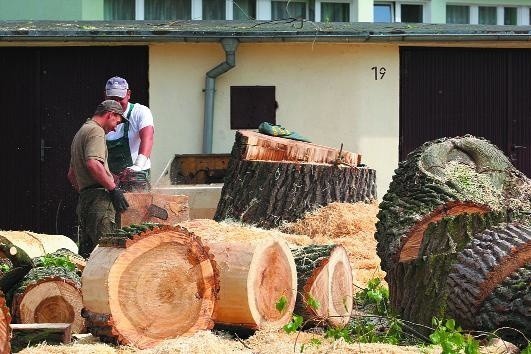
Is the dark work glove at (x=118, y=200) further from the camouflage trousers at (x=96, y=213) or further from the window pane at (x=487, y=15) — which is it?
the window pane at (x=487, y=15)

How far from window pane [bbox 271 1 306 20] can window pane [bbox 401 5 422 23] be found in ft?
9.79

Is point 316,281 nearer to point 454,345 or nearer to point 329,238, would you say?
point 454,345

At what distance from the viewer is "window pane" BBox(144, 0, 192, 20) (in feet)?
81.0

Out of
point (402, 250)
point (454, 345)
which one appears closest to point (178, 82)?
point (402, 250)

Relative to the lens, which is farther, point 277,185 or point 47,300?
point 277,185

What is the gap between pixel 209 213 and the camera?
13.1m

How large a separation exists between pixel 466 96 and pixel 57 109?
5967mm

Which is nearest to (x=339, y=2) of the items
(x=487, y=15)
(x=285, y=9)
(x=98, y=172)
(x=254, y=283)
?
(x=285, y=9)

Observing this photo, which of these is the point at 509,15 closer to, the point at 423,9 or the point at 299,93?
the point at 423,9

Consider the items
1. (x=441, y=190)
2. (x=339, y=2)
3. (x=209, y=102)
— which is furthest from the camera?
(x=339, y=2)

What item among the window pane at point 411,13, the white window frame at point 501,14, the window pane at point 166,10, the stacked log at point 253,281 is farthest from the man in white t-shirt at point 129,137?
the white window frame at point 501,14

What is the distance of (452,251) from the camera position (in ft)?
25.6

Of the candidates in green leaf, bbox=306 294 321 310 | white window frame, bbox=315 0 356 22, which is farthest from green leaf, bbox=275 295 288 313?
white window frame, bbox=315 0 356 22

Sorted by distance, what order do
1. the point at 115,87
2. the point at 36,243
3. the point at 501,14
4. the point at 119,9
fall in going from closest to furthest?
the point at 36,243 < the point at 115,87 < the point at 119,9 < the point at 501,14
